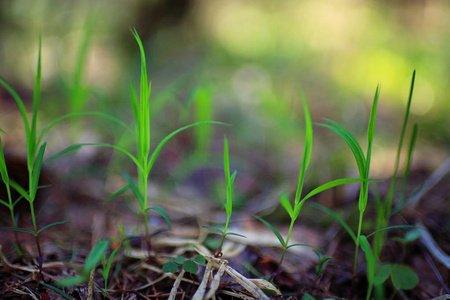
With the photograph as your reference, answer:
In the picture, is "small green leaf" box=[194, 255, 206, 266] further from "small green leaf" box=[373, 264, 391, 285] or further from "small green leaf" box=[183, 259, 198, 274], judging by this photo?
"small green leaf" box=[373, 264, 391, 285]

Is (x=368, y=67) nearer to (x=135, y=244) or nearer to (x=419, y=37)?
(x=419, y=37)

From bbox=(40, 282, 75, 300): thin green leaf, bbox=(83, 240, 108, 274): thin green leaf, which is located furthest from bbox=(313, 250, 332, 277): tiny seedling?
bbox=(40, 282, 75, 300): thin green leaf

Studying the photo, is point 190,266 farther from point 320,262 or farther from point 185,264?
point 320,262

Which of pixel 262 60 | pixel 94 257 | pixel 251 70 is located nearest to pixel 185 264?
pixel 94 257

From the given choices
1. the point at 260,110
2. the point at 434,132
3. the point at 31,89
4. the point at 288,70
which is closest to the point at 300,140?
the point at 260,110

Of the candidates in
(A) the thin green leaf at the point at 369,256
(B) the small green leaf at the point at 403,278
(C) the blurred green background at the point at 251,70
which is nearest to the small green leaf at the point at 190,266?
(A) the thin green leaf at the point at 369,256

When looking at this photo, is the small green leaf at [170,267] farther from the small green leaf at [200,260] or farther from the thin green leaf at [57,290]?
the thin green leaf at [57,290]
